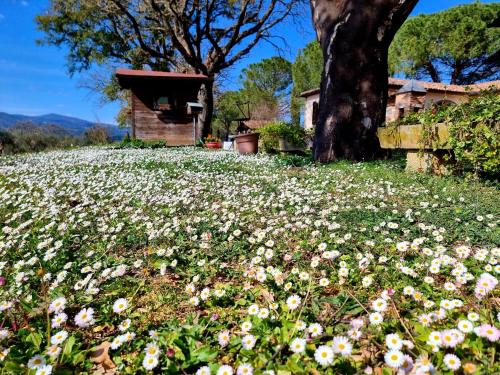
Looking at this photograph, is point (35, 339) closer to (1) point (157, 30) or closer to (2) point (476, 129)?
(2) point (476, 129)

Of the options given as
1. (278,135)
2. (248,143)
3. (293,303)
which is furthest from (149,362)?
(278,135)

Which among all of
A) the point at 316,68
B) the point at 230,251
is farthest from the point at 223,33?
the point at 230,251

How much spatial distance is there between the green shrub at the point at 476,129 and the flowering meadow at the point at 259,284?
39 cm

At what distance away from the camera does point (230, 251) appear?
235cm

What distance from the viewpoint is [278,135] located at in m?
12.4

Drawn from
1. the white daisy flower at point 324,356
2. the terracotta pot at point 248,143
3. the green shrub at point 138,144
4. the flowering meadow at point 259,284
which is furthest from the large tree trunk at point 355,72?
the green shrub at point 138,144

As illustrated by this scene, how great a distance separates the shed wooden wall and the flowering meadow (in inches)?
630

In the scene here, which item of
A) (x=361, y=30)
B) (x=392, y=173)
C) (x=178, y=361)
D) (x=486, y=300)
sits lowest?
(x=178, y=361)

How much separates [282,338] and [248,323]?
168 millimetres

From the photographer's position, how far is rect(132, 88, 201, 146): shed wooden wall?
19.0 metres

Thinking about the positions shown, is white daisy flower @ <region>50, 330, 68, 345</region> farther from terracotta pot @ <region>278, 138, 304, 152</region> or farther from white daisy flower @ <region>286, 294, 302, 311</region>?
terracotta pot @ <region>278, 138, 304, 152</region>

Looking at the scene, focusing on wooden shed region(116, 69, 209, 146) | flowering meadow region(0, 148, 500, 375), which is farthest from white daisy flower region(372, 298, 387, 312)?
wooden shed region(116, 69, 209, 146)

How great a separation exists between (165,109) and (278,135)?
9552 mm

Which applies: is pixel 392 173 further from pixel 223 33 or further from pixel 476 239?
pixel 223 33
